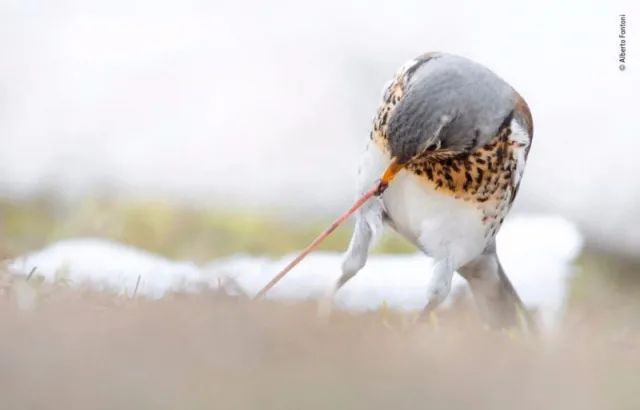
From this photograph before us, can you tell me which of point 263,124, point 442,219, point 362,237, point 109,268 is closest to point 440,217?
point 442,219

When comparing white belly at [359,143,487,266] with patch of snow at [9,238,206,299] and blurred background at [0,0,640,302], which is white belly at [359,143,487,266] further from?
patch of snow at [9,238,206,299]

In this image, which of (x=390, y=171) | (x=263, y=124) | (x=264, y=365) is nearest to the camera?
(x=264, y=365)

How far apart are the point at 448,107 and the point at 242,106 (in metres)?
0.27

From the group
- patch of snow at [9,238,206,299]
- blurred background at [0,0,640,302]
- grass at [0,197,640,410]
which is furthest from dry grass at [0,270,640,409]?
blurred background at [0,0,640,302]

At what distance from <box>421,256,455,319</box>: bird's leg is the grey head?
5.9 inches

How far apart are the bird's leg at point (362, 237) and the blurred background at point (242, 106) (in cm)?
2

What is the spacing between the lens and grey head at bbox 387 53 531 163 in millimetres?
1151

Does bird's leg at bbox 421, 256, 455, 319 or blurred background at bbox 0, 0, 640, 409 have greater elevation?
blurred background at bbox 0, 0, 640, 409

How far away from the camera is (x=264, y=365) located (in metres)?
0.88

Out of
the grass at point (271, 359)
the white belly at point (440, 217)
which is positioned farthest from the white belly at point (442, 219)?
the grass at point (271, 359)

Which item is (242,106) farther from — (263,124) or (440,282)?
(440,282)

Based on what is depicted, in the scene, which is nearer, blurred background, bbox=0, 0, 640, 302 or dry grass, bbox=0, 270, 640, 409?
dry grass, bbox=0, 270, 640, 409

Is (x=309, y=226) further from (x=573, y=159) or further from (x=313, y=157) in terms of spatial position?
(x=573, y=159)

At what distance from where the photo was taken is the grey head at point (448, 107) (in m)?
1.15
